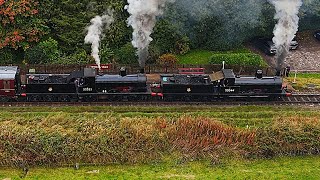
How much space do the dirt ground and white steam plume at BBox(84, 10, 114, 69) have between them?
14.9 metres

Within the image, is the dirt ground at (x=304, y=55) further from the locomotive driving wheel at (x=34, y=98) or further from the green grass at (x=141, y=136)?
the locomotive driving wheel at (x=34, y=98)

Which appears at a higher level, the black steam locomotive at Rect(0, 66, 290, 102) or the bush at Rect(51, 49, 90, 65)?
the bush at Rect(51, 49, 90, 65)

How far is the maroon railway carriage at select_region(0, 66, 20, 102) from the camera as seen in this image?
36.8 meters

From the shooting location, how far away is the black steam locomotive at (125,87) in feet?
123

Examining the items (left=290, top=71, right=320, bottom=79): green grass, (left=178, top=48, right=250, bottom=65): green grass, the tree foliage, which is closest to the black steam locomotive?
the tree foliage

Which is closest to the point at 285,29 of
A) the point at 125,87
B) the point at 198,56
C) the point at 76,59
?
the point at 198,56

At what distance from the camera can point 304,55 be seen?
Result: 49375 mm

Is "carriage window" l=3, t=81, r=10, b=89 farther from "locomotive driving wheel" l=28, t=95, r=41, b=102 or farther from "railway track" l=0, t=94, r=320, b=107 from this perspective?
"locomotive driving wheel" l=28, t=95, r=41, b=102

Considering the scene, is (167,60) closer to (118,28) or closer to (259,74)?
(118,28)

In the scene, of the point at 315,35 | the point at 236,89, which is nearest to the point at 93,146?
the point at 236,89

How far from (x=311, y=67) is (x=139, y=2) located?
18.0 meters

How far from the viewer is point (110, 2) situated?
152 ft

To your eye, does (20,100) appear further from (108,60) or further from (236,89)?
(236,89)

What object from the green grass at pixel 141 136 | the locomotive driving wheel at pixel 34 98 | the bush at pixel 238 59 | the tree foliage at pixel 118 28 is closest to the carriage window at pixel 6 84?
the green grass at pixel 141 136
